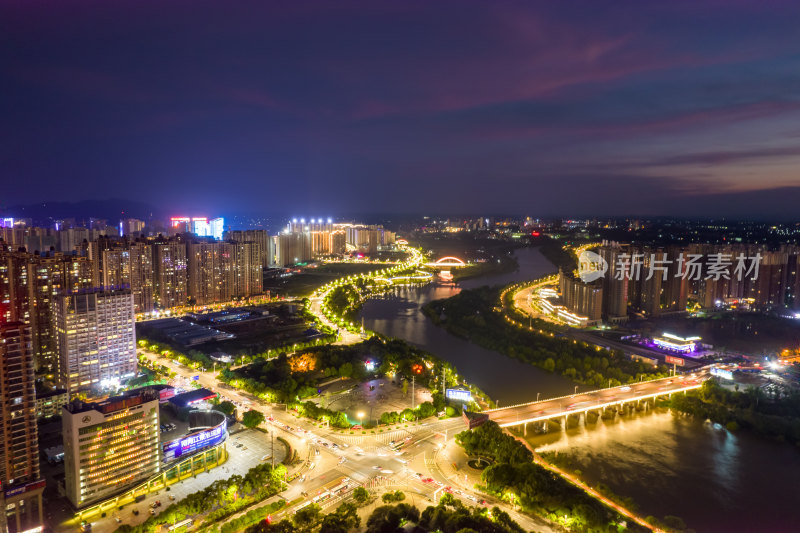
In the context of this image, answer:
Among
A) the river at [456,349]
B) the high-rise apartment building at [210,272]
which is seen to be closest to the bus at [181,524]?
the river at [456,349]

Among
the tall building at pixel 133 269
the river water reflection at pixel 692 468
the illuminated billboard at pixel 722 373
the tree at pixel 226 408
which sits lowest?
the river water reflection at pixel 692 468

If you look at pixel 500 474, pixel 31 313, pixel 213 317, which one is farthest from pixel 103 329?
pixel 500 474

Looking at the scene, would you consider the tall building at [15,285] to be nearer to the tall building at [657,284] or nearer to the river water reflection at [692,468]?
the river water reflection at [692,468]

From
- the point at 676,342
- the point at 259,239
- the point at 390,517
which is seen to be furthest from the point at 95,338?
the point at 259,239

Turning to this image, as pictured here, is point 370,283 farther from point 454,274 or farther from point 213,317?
point 213,317

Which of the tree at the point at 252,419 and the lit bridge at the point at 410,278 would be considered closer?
the tree at the point at 252,419

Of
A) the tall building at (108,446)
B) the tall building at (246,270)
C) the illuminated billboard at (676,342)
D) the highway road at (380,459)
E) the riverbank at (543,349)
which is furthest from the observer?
the tall building at (246,270)

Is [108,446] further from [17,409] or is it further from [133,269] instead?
[133,269]

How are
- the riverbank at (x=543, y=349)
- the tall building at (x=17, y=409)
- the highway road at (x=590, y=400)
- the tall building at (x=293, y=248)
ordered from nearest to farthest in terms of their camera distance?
the tall building at (x=17, y=409) < the highway road at (x=590, y=400) < the riverbank at (x=543, y=349) < the tall building at (x=293, y=248)
